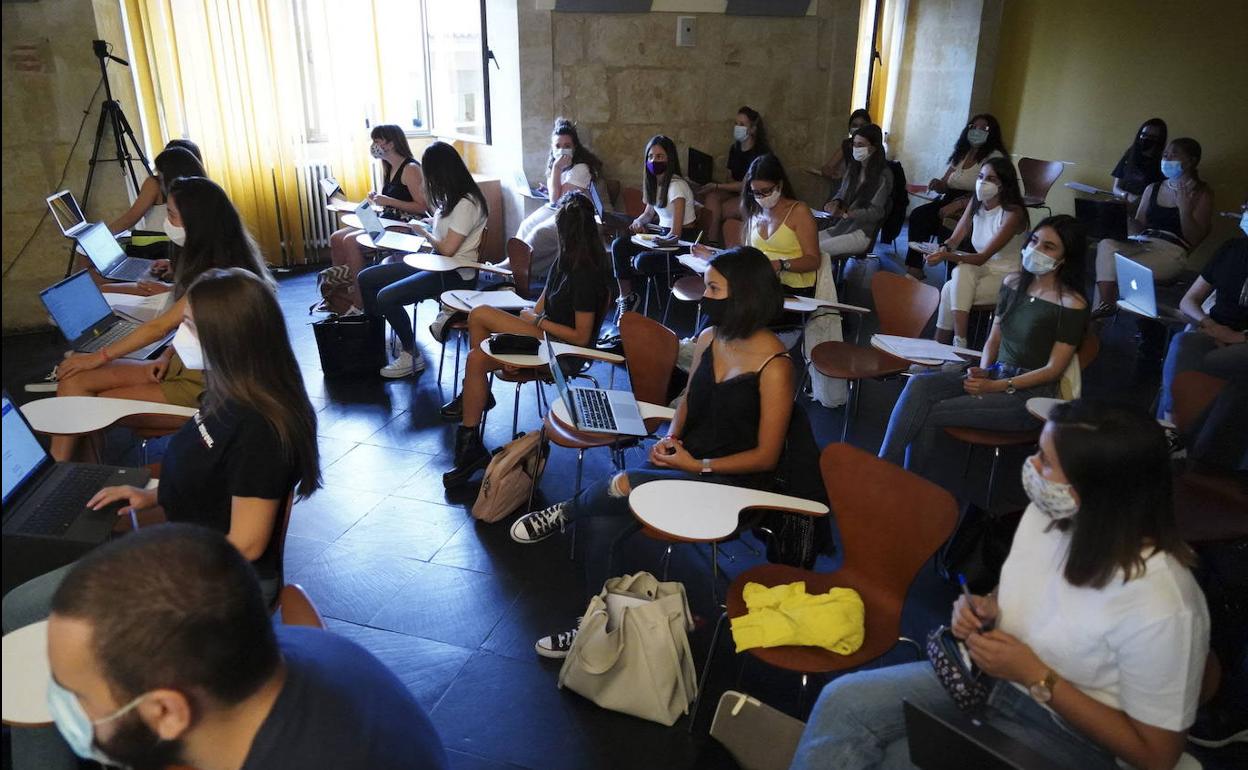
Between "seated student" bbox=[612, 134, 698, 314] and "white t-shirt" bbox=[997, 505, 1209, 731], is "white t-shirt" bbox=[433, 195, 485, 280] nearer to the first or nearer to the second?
"seated student" bbox=[612, 134, 698, 314]

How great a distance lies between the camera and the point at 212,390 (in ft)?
7.81

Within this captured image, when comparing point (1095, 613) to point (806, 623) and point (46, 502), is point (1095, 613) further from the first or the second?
point (46, 502)

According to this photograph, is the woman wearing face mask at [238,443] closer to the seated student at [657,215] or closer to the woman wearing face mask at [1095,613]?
the woman wearing face mask at [1095,613]

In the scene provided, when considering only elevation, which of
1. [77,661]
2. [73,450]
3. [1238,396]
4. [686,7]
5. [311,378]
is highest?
[686,7]

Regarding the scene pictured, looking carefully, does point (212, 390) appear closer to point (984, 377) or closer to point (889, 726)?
point (889, 726)

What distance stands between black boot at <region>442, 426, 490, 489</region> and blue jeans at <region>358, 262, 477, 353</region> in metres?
1.33

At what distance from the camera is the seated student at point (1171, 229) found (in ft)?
19.1

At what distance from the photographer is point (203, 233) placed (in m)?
3.77

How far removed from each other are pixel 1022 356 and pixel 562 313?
6.76ft

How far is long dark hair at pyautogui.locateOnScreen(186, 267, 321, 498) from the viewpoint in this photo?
2346 mm

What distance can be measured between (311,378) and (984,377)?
3789 millimetres

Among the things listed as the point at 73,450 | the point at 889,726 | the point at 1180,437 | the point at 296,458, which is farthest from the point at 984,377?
the point at 73,450

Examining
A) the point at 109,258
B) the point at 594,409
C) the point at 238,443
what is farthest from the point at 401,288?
the point at 238,443

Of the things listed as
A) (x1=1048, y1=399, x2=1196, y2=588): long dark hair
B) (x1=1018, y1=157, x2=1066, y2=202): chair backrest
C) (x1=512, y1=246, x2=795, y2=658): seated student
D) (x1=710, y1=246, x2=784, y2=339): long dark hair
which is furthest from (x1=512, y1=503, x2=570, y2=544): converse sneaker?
(x1=1018, y1=157, x2=1066, y2=202): chair backrest
